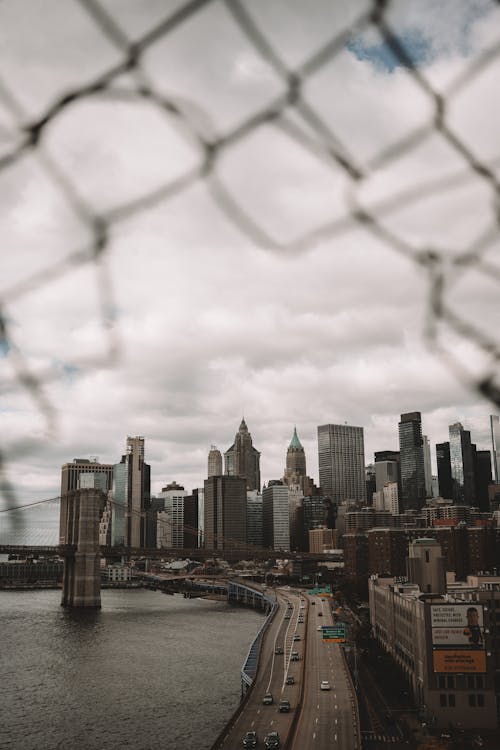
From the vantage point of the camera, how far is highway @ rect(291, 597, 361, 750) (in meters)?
30.8

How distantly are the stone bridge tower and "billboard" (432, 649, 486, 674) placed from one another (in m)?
84.5

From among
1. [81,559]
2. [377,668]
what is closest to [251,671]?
[377,668]

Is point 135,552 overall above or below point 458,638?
above

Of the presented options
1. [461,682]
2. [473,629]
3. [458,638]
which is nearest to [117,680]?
[461,682]

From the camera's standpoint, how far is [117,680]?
52625 mm

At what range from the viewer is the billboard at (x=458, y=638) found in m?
35.0

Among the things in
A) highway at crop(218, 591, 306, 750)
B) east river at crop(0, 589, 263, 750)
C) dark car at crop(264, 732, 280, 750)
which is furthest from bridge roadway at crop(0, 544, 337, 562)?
dark car at crop(264, 732, 280, 750)

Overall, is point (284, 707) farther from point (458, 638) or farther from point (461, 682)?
point (458, 638)

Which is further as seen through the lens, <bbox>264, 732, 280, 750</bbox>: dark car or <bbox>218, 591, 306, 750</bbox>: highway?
<bbox>218, 591, 306, 750</bbox>: highway

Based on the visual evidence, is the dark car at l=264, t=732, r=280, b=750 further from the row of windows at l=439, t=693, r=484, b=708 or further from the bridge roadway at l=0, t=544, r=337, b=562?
the bridge roadway at l=0, t=544, r=337, b=562

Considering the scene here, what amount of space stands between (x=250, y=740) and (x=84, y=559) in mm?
89922

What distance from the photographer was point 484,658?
3466 cm

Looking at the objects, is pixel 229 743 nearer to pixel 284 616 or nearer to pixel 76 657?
pixel 76 657

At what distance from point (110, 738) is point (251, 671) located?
40.2ft
